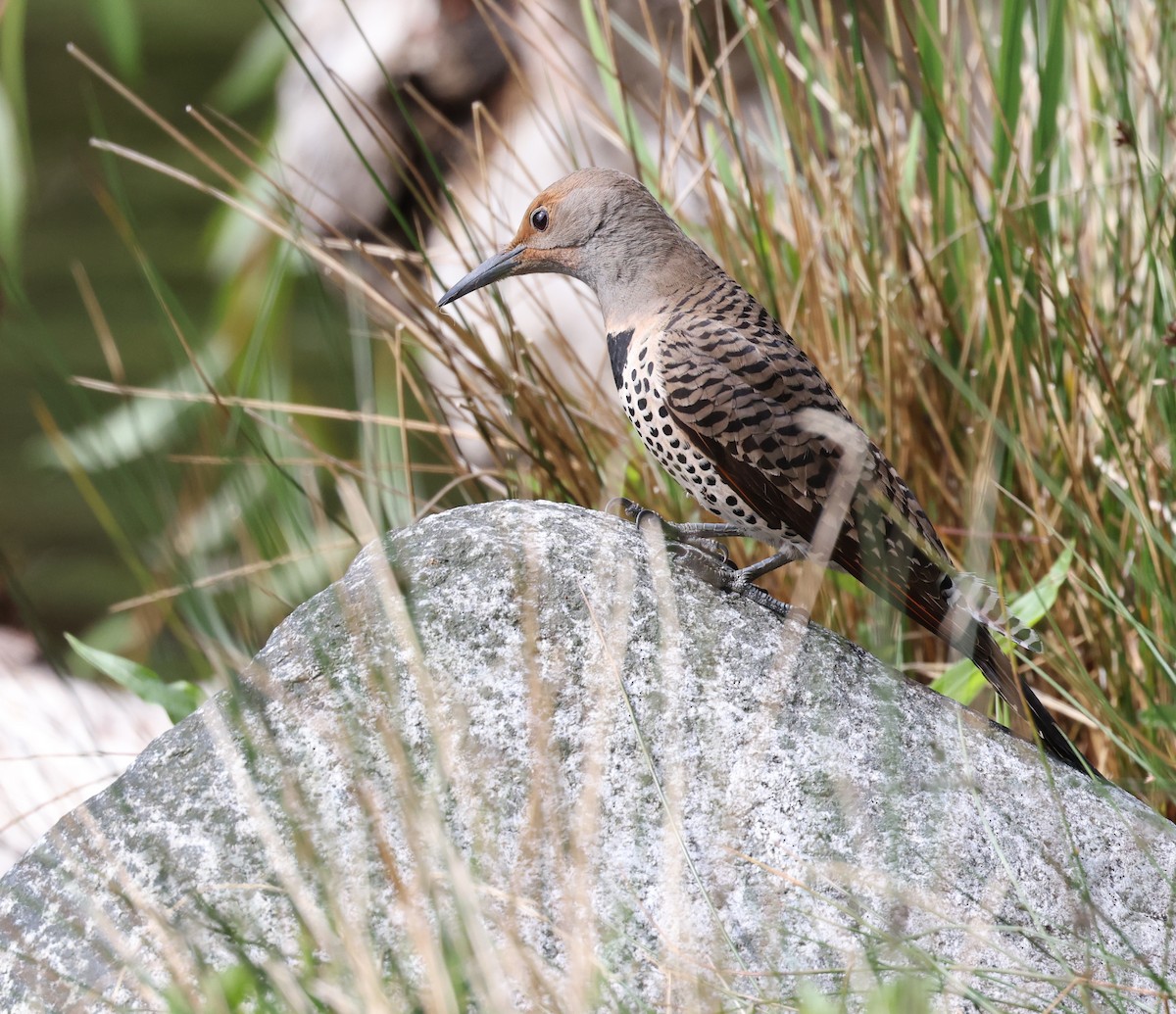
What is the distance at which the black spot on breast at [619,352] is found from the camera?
83.4 inches

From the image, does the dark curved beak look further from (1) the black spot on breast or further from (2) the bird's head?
(1) the black spot on breast

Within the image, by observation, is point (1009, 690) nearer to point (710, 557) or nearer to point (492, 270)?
point (710, 557)

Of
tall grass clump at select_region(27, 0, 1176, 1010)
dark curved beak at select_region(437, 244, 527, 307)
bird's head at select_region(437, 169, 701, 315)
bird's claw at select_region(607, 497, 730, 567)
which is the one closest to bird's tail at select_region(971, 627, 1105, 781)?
tall grass clump at select_region(27, 0, 1176, 1010)

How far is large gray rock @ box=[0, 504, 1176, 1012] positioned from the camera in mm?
1325

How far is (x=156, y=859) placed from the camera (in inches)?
57.6

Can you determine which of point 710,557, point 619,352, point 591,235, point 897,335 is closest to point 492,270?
point 591,235

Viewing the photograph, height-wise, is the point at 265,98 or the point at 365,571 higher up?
the point at 265,98

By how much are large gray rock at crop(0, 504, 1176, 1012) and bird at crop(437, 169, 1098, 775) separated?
185mm

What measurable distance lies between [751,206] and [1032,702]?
1.25 metres

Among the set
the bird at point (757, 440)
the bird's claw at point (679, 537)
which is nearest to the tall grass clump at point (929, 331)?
the bird at point (757, 440)

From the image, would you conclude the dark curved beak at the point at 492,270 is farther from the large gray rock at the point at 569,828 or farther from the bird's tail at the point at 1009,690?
the bird's tail at the point at 1009,690

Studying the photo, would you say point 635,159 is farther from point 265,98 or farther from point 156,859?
point 265,98

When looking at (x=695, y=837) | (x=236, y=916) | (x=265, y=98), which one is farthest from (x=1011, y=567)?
(x=265, y=98)

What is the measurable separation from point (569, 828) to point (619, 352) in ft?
3.06
